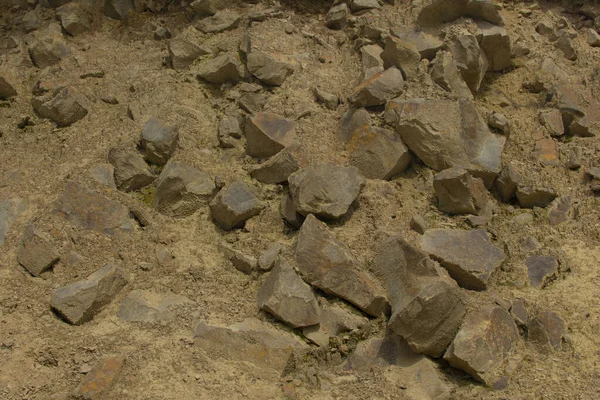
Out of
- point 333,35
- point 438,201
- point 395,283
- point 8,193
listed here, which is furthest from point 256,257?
point 333,35

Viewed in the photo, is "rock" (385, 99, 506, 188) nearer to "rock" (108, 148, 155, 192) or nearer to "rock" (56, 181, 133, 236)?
"rock" (108, 148, 155, 192)

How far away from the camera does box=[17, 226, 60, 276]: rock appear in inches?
162

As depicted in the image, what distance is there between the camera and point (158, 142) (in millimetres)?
4691

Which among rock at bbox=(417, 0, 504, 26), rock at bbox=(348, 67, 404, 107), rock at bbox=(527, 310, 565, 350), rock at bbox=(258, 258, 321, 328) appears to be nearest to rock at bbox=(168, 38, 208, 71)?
rock at bbox=(348, 67, 404, 107)

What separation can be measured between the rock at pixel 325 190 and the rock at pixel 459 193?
0.51m

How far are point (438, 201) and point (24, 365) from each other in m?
2.53

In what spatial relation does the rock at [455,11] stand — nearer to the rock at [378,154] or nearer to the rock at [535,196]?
the rock at [378,154]

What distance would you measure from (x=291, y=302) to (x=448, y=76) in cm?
209

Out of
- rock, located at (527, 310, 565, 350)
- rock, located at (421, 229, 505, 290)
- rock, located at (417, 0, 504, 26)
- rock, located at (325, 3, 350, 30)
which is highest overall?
rock, located at (417, 0, 504, 26)

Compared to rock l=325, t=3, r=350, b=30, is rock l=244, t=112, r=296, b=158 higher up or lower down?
lower down

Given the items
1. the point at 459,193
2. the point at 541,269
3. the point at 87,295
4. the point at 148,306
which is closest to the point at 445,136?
the point at 459,193

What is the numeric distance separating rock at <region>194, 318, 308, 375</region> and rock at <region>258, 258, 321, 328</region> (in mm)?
93

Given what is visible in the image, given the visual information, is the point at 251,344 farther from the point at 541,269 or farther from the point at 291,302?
the point at 541,269

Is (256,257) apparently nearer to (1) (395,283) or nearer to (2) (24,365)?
(1) (395,283)
